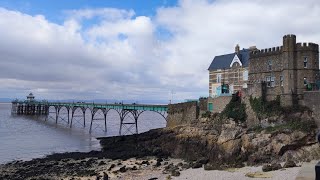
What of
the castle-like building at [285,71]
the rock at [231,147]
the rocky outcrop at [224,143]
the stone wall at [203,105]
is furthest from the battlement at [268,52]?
the rock at [231,147]

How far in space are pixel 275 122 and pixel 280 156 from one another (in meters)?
4.79

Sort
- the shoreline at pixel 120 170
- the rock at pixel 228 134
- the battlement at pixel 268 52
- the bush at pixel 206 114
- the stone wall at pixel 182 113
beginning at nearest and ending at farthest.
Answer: the shoreline at pixel 120 170, the rock at pixel 228 134, the battlement at pixel 268 52, the bush at pixel 206 114, the stone wall at pixel 182 113

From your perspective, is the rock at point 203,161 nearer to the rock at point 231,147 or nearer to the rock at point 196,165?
the rock at point 196,165

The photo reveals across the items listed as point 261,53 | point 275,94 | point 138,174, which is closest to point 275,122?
point 275,94

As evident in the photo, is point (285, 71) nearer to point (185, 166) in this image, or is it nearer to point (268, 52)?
point (268, 52)

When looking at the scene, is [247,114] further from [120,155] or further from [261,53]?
[120,155]

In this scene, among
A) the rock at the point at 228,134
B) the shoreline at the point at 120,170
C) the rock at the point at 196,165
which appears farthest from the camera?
the rock at the point at 228,134

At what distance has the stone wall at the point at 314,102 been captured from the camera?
3129 centimetres

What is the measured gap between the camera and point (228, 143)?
33094 millimetres

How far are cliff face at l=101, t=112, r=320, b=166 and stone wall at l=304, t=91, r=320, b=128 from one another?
78 centimetres

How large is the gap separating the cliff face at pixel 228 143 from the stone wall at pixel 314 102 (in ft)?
2.54

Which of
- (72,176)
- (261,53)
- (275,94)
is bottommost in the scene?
(72,176)

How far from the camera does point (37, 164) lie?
3406 cm

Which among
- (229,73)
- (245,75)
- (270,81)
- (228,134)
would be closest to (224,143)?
(228,134)
